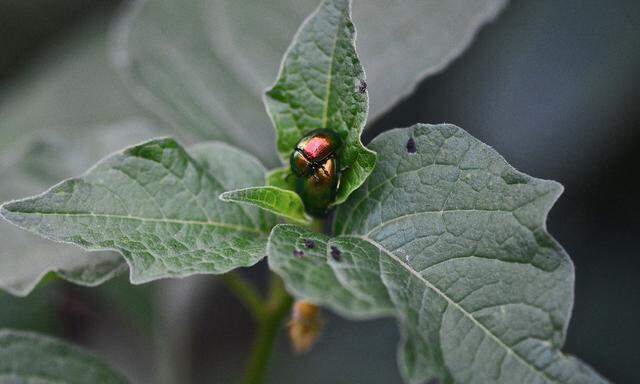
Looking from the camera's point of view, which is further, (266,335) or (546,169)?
(546,169)

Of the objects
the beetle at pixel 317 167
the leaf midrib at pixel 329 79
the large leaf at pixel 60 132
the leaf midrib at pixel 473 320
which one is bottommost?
the large leaf at pixel 60 132

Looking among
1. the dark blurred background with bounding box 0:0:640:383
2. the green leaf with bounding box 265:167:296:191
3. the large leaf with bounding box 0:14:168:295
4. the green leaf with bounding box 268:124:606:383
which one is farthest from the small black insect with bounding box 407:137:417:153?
the dark blurred background with bounding box 0:0:640:383

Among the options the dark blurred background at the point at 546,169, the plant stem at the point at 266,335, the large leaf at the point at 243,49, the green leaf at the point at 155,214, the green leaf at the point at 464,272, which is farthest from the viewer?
the dark blurred background at the point at 546,169

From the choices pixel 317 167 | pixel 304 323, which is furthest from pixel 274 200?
pixel 304 323

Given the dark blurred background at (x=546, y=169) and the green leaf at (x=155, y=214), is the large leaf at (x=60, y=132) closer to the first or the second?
the green leaf at (x=155, y=214)

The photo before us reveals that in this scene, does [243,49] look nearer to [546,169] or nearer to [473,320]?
[546,169]

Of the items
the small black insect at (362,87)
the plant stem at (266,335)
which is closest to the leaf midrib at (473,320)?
the small black insect at (362,87)
